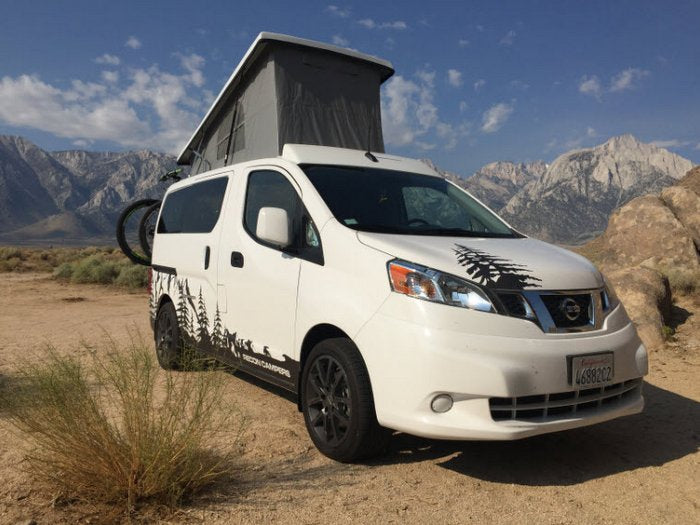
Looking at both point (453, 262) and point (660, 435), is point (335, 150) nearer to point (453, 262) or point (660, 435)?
point (453, 262)

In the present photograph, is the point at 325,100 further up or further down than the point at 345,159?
further up

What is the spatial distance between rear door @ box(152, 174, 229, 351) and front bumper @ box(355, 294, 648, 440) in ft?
7.20

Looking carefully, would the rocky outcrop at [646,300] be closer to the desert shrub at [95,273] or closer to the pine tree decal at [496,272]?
the pine tree decal at [496,272]

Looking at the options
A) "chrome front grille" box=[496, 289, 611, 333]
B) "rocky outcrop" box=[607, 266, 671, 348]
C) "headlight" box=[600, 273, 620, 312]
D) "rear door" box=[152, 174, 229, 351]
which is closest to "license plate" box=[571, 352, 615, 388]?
"chrome front grille" box=[496, 289, 611, 333]

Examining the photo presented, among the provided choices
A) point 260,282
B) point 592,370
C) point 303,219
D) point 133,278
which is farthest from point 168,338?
point 133,278

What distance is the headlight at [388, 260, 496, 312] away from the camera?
3.07m

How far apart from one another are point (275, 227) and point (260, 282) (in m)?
0.58

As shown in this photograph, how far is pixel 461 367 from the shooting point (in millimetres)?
2951

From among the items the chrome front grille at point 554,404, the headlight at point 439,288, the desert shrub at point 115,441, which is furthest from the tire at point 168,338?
the chrome front grille at point 554,404

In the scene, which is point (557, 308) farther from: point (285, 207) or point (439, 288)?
point (285, 207)

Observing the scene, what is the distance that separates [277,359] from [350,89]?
5.09 metres

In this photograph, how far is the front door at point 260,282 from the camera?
388cm

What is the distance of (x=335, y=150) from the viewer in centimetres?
477

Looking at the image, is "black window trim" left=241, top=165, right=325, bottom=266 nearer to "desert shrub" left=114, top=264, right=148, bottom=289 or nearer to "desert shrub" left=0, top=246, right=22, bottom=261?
"desert shrub" left=114, top=264, right=148, bottom=289
